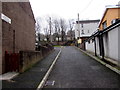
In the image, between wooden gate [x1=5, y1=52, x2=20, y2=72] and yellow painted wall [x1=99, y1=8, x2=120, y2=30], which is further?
yellow painted wall [x1=99, y1=8, x2=120, y2=30]

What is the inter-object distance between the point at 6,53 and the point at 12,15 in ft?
10.1

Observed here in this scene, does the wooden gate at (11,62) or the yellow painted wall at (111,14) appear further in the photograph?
the yellow painted wall at (111,14)

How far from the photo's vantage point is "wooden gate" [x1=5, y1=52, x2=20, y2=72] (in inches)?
363

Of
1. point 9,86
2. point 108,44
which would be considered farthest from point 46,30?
point 9,86

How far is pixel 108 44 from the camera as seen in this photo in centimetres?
1276

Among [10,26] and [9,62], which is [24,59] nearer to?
[9,62]

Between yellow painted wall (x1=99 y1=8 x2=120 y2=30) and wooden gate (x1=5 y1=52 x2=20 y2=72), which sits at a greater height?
yellow painted wall (x1=99 y1=8 x2=120 y2=30)

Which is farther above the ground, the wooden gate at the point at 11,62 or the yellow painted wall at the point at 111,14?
the yellow painted wall at the point at 111,14

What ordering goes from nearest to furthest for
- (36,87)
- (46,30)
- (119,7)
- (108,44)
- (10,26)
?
(36,87), (10,26), (108,44), (119,7), (46,30)

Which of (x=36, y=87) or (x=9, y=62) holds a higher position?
(x=9, y=62)

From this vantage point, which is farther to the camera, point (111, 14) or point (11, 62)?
point (111, 14)

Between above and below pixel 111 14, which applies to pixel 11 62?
below

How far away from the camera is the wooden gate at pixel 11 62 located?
923 centimetres

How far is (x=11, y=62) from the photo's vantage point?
935cm
